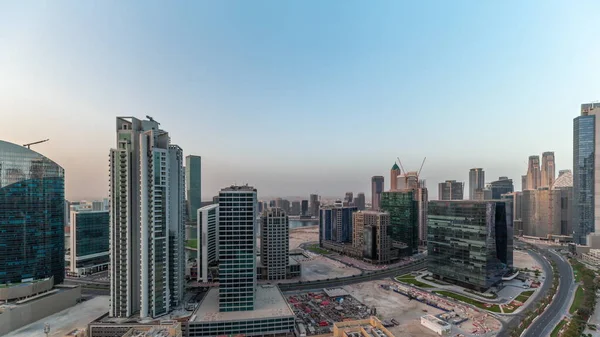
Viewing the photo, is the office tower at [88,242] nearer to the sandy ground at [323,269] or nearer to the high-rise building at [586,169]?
the sandy ground at [323,269]

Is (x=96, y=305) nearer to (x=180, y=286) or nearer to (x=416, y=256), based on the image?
(x=180, y=286)

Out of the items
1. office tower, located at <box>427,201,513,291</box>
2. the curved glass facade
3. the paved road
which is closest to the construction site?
the paved road

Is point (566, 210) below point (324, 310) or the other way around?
the other way around

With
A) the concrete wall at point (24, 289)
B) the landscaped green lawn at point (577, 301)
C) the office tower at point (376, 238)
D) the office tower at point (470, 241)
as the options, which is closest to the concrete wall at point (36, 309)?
the concrete wall at point (24, 289)

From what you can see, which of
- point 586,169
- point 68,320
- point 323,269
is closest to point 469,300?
point 323,269

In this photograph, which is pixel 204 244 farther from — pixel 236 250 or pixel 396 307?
pixel 396 307

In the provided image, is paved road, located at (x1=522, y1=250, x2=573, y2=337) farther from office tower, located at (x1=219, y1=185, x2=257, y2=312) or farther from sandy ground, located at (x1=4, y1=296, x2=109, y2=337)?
sandy ground, located at (x1=4, y1=296, x2=109, y2=337)
